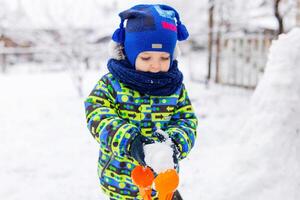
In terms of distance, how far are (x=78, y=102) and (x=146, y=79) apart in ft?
21.8

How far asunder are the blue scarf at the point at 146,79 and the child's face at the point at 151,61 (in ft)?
0.07

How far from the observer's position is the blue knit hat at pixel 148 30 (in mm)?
1696

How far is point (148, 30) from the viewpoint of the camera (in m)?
1.69

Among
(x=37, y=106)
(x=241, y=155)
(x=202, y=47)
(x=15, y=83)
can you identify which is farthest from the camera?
(x=202, y=47)

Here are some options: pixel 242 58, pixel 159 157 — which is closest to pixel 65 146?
pixel 159 157

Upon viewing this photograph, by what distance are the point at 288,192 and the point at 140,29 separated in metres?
1.84

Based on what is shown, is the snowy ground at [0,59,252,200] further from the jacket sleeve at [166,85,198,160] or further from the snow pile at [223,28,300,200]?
the jacket sleeve at [166,85,198,160]

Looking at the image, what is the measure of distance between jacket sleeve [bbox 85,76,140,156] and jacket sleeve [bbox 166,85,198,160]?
202mm

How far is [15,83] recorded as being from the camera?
11672mm

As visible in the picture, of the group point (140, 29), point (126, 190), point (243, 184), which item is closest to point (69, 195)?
point (243, 184)

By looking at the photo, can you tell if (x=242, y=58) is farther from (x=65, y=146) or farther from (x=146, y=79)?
(x=146, y=79)

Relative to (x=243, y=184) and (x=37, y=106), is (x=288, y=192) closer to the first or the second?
(x=243, y=184)

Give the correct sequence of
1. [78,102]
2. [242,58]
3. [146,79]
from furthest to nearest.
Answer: [242,58] → [78,102] → [146,79]

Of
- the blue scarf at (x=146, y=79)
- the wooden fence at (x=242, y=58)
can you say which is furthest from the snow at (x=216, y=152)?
the wooden fence at (x=242, y=58)
